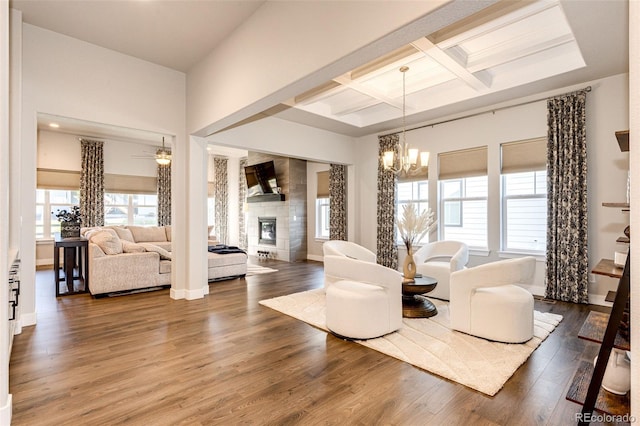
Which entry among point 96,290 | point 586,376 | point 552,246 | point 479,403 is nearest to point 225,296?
point 96,290

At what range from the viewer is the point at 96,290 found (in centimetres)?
483

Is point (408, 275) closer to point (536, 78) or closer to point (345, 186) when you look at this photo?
point (536, 78)

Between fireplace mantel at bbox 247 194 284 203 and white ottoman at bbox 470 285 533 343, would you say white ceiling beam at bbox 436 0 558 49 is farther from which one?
fireplace mantel at bbox 247 194 284 203

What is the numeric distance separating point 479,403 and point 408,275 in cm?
185

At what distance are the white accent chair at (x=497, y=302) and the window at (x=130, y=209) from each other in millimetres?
9165

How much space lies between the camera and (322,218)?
357 inches

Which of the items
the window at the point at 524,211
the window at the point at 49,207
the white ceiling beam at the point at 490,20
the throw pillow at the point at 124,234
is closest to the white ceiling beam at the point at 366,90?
the white ceiling beam at the point at 490,20

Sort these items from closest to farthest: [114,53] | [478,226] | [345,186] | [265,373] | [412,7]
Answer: [412,7] < [265,373] < [114,53] < [478,226] < [345,186]

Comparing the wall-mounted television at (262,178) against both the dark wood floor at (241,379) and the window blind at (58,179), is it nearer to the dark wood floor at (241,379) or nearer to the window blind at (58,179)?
the window blind at (58,179)

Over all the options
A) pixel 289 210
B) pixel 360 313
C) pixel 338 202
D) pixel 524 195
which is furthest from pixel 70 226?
pixel 524 195

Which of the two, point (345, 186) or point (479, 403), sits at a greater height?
point (345, 186)

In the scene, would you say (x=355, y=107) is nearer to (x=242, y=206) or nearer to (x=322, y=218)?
(x=322, y=218)

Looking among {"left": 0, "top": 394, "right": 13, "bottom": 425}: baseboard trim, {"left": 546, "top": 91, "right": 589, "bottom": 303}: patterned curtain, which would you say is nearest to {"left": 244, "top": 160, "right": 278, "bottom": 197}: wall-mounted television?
{"left": 546, "top": 91, "right": 589, "bottom": 303}: patterned curtain

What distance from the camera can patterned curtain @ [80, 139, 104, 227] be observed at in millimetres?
8289
